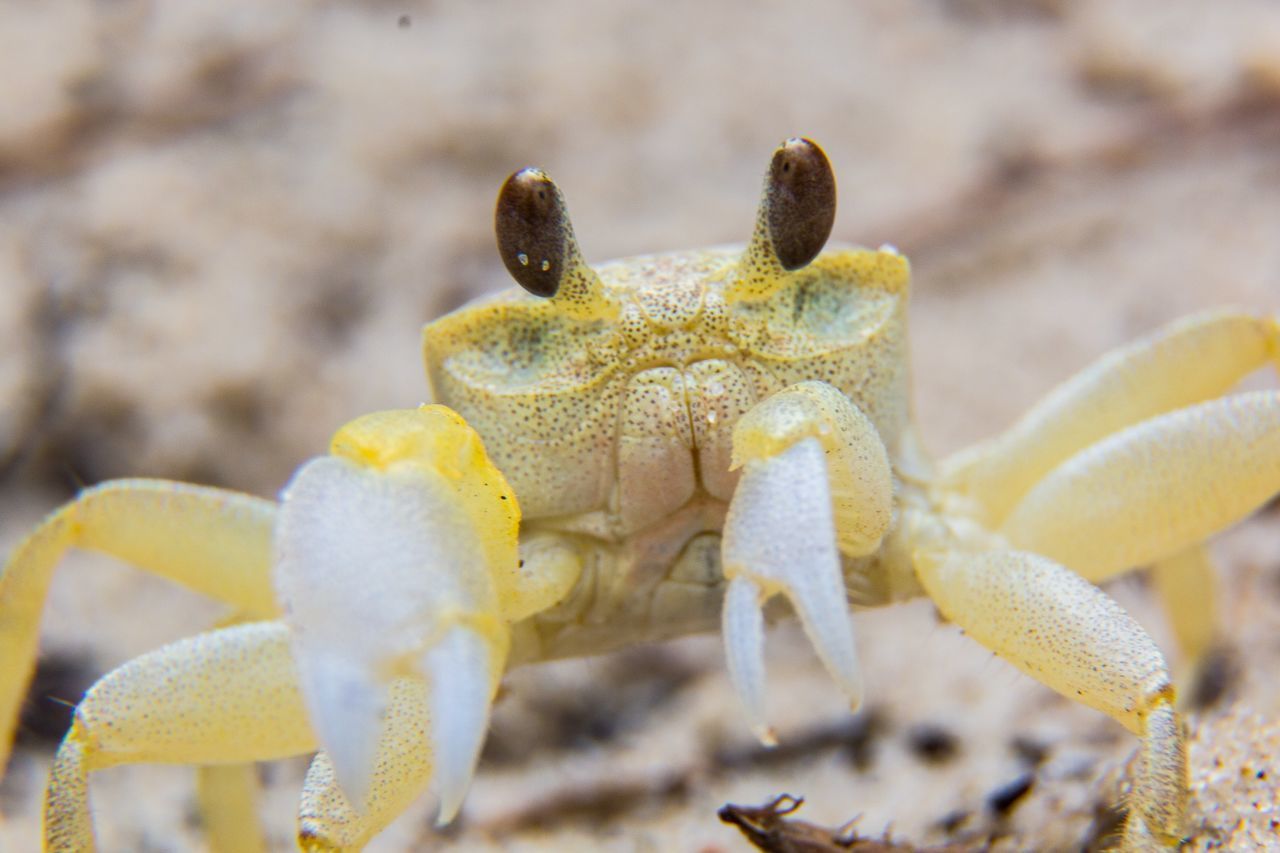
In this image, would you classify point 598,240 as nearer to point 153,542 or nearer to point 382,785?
point 153,542

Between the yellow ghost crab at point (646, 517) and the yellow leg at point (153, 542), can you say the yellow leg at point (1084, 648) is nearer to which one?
the yellow ghost crab at point (646, 517)

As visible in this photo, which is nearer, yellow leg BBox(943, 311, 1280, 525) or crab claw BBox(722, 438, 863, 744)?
crab claw BBox(722, 438, 863, 744)

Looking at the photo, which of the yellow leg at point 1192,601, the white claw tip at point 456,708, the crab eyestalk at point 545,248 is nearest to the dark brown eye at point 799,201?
the crab eyestalk at point 545,248

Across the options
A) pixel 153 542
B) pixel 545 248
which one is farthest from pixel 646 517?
pixel 153 542

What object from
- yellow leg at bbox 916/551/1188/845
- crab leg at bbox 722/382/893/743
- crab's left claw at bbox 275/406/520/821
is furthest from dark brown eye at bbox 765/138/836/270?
crab's left claw at bbox 275/406/520/821

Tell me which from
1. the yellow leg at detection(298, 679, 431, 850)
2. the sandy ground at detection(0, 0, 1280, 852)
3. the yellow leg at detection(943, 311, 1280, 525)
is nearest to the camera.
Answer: the yellow leg at detection(298, 679, 431, 850)

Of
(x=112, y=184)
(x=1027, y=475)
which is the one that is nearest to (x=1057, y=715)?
(x=1027, y=475)

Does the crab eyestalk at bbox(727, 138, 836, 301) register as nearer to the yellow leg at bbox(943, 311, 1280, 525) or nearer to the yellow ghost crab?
the yellow ghost crab
